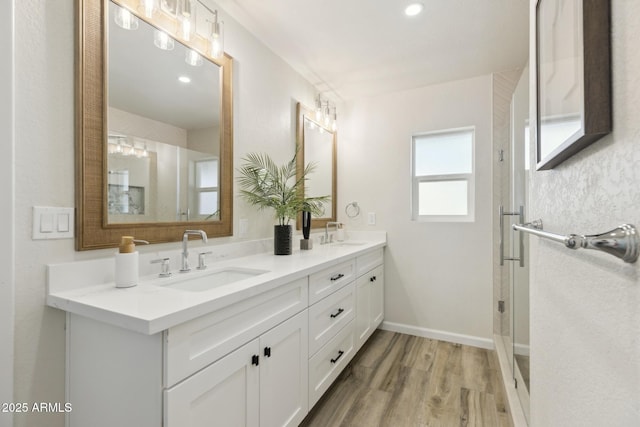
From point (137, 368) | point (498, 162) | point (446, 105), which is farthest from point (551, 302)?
point (446, 105)

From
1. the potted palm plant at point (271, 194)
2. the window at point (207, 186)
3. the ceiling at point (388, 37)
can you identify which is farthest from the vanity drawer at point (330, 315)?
the ceiling at point (388, 37)

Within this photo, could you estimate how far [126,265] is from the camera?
43.9 inches

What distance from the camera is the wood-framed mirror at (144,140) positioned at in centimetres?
112

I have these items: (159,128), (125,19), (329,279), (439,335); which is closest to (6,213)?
(159,128)

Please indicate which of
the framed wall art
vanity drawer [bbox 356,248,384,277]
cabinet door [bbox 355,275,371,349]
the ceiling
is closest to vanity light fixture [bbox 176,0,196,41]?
the ceiling

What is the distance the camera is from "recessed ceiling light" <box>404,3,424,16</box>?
5.64 feet

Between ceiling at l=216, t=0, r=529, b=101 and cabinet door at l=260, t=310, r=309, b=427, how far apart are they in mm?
1730

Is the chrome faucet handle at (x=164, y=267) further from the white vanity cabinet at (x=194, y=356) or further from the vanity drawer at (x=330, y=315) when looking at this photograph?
the vanity drawer at (x=330, y=315)

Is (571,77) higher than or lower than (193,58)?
lower

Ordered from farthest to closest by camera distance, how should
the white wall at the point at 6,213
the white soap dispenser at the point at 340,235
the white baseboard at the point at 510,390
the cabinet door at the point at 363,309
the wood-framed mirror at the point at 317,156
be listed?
the white soap dispenser at the point at 340,235
the wood-framed mirror at the point at 317,156
the cabinet door at the point at 363,309
the white baseboard at the point at 510,390
the white wall at the point at 6,213

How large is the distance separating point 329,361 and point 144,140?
1.53 meters

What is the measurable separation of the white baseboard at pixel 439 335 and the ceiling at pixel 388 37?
2.25 m

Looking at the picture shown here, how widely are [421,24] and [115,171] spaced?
75.7 inches

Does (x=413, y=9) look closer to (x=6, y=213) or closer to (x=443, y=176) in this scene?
(x=443, y=176)
